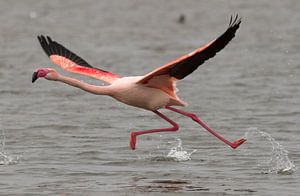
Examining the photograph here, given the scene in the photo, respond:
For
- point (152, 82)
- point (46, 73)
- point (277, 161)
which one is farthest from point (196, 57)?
point (277, 161)

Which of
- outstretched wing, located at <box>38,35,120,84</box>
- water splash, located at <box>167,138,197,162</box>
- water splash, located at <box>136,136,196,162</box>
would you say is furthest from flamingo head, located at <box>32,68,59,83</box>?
water splash, located at <box>167,138,197,162</box>

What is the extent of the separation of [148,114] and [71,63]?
403cm

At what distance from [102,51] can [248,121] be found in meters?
12.7

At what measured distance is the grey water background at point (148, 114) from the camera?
12.7m

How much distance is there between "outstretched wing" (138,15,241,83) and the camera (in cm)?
1230

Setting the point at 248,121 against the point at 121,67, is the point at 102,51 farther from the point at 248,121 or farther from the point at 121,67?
the point at 248,121

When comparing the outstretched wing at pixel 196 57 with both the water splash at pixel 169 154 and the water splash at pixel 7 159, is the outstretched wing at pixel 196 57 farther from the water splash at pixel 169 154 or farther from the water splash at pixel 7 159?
the water splash at pixel 7 159

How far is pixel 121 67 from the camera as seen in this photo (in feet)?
84.8

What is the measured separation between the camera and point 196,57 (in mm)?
12516

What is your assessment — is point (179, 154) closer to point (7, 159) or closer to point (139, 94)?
point (139, 94)

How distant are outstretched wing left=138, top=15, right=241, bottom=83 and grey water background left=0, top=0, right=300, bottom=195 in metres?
1.32

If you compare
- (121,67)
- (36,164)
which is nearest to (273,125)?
(36,164)

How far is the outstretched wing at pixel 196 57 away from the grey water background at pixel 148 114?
4.34ft

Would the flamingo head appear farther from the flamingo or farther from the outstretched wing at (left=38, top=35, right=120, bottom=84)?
the outstretched wing at (left=38, top=35, right=120, bottom=84)
